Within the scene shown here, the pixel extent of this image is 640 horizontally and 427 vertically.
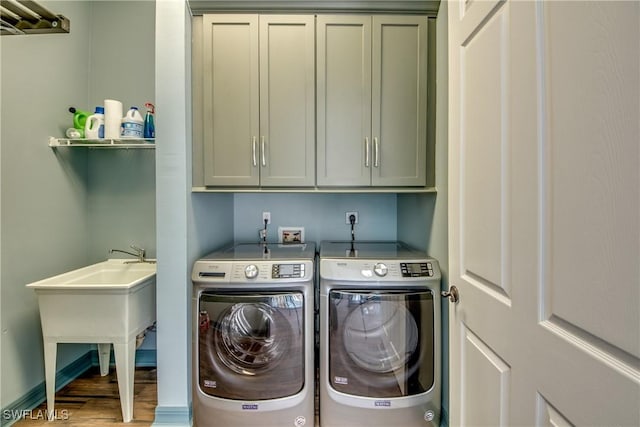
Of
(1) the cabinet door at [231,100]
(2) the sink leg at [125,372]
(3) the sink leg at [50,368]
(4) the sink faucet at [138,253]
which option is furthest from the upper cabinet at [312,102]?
(3) the sink leg at [50,368]

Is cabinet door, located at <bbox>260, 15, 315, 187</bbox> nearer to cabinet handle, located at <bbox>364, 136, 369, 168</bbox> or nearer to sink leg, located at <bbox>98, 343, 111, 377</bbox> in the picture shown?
cabinet handle, located at <bbox>364, 136, 369, 168</bbox>

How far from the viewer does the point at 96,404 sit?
5.88 feet

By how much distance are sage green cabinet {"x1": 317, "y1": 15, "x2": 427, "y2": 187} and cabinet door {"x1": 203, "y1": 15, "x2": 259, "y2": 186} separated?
0.37 metres

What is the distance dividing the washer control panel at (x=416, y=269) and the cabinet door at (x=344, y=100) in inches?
20.1

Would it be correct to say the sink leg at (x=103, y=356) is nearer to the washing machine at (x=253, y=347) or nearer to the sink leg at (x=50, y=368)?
the sink leg at (x=50, y=368)

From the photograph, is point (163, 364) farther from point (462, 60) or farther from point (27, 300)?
point (462, 60)

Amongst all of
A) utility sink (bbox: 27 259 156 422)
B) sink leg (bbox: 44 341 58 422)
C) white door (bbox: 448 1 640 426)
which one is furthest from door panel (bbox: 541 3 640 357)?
sink leg (bbox: 44 341 58 422)

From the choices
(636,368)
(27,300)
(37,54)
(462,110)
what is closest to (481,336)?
(636,368)

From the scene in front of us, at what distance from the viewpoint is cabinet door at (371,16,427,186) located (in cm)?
166

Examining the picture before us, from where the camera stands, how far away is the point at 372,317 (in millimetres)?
1495

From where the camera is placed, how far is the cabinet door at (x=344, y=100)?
1665 millimetres

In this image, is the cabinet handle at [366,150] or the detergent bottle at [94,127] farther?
the detergent bottle at [94,127]

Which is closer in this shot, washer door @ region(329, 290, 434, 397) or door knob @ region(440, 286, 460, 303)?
door knob @ region(440, 286, 460, 303)

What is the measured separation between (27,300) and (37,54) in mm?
1464
